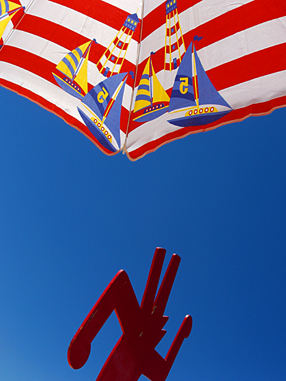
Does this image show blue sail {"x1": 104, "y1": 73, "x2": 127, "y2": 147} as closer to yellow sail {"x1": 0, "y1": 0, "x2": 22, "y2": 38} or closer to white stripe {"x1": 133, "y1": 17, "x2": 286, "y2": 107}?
white stripe {"x1": 133, "y1": 17, "x2": 286, "y2": 107}

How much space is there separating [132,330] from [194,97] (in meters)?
1.71

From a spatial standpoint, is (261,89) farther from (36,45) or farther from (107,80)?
(36,45)

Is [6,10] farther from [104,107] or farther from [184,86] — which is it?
[184,86]

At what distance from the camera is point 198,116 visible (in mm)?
2598

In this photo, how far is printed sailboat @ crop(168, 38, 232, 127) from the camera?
99.8 inches

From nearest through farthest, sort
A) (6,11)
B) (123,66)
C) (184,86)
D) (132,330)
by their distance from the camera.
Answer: (132,330)
(184,86)
(6,11)
(123,66)

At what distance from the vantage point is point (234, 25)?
2404 millimetres

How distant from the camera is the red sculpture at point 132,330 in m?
1.78

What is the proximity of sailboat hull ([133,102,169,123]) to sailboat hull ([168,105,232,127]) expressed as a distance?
0.09 metres

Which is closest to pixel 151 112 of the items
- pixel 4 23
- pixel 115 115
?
pixel 115 115

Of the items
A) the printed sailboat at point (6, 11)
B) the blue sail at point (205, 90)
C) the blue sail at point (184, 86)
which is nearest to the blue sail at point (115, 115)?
the blue sail at point (184, 86)

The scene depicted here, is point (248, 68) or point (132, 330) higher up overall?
point (248, 68)

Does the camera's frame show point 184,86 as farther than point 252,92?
Yes

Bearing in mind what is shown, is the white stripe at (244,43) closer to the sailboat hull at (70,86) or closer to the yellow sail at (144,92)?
the yellow sail at (144,92)
